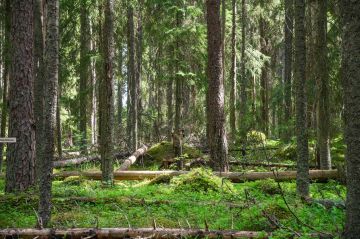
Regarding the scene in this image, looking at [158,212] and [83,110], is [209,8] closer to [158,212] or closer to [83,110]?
[158,212]

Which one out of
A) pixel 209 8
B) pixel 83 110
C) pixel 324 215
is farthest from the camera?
pixel 83 110

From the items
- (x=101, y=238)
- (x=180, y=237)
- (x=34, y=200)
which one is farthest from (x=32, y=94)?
(x=180, y=237)

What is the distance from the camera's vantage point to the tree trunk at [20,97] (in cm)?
992

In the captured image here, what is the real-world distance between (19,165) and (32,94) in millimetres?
1782

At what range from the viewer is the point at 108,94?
10.7m

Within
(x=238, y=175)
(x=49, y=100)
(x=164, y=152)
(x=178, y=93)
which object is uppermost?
(x=178, y=93)

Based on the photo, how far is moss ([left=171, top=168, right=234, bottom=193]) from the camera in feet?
32.0

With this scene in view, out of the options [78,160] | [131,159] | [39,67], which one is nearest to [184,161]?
[131,159]

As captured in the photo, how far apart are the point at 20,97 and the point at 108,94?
215cm

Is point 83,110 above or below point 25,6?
below

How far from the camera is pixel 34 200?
8656 millimetres

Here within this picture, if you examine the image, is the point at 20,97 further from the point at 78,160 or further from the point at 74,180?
the point at 78,160

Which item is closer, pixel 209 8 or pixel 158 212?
pixel 158 212

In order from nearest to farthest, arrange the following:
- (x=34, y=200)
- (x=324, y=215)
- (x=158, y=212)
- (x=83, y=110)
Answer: (x=324, y=215), (x=158, y=212), (x=34, y=200), (x=83, y=110)
